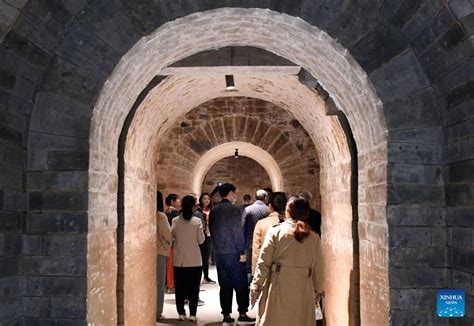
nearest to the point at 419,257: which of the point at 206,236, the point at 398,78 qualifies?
the point at 398,78

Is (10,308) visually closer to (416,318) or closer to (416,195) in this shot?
(416,318)

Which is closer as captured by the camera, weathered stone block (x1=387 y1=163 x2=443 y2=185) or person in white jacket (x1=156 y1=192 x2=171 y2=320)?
weathered stone block (x1=387 y1=163 x2=443 y2=185)

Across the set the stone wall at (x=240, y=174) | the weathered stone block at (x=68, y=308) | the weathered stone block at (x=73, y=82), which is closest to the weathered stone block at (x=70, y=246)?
the weathered stone block at (x=68, y=308)

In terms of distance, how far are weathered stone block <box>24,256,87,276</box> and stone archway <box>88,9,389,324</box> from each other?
9 cm

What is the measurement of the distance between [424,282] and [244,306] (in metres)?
3.91

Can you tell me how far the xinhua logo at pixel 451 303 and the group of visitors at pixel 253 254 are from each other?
3.91 ft

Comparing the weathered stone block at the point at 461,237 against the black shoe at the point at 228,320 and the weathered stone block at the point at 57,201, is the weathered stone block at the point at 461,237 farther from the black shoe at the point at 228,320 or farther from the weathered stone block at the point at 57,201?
the black shoe at the point at 228,320

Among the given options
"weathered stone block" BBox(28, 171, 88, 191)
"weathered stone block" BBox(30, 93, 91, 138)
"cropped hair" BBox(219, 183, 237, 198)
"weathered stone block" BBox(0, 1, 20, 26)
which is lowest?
"weathered stone block" BBox(28, 171, 88, 191)

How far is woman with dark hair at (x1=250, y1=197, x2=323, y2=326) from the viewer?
15.5 ft

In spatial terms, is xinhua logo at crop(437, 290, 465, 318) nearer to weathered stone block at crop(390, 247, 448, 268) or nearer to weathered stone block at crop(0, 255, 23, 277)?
weathered stone block at crop(390, 247, 448, 268)

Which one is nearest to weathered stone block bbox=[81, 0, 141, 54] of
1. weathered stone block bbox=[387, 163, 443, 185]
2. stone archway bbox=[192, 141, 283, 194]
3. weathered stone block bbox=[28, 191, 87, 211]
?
weathered stone block bbox=[28, 191, 87, 211]

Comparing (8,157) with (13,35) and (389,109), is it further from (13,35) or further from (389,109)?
(389,109)

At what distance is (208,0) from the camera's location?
12.7 ft

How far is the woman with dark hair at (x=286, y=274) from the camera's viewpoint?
186 inches
